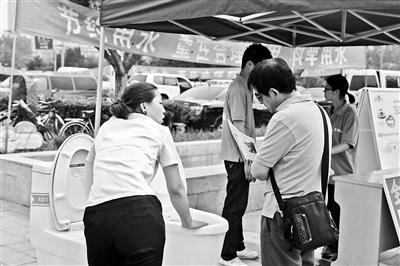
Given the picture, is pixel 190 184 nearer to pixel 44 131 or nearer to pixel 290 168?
pixel 290 168

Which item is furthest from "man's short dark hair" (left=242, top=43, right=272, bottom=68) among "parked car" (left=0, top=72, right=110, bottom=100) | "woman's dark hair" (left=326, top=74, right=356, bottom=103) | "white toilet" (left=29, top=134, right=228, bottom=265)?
"parked car" (left=0, top=72, right=110, bottom=100)

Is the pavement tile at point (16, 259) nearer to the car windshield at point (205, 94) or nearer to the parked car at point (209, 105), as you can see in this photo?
the parked car at point (209, 105)

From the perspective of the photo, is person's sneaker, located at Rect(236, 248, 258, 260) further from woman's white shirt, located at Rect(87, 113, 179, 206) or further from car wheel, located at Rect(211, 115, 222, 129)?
car wheel, located at Rect(211, 115, 222, 129)

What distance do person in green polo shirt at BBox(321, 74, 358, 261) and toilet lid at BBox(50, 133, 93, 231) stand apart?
80.6 inches

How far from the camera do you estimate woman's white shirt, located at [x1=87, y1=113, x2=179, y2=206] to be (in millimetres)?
2271

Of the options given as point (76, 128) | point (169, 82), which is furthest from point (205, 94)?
point (76, 128)

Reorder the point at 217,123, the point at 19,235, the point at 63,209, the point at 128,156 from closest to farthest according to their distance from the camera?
the point at 128,156, the point at 63,209, the point at 19,235, the point at 217,123

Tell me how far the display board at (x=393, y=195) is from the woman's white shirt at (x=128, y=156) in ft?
7.72

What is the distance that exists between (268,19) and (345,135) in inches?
57.3

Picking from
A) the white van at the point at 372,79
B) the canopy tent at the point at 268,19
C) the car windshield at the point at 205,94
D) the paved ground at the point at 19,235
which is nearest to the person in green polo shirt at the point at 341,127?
the canopy tent at the point at 268,19

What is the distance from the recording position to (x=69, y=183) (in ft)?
11.8

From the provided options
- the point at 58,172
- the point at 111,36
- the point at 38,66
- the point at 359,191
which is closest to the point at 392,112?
the point at 359,191

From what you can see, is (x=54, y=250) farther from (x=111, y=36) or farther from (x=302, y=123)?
(x=111, y=36)

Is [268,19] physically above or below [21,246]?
above
